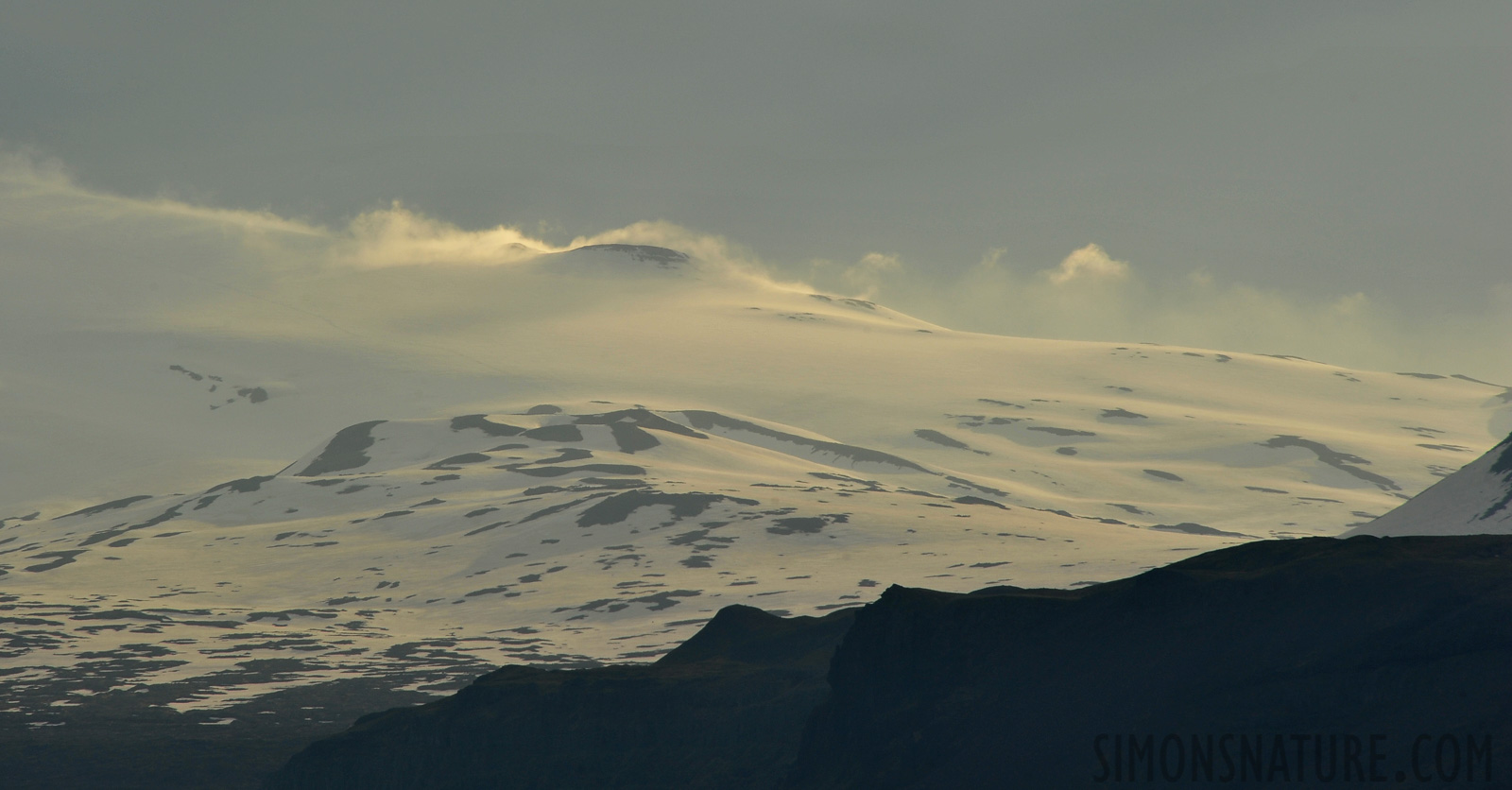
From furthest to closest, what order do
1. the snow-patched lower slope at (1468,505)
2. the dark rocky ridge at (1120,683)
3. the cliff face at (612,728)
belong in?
the snow-patched lower slope at (1468,505), the cliff face at (612,728), the dark rocky ridge at (1120,683)

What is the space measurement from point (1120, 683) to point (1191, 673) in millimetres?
4295

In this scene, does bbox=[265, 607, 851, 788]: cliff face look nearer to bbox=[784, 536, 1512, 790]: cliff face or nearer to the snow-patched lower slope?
bbox=[784, 536, 1512, 790]: cliff face

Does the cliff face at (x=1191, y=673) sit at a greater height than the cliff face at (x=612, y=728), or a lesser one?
greater

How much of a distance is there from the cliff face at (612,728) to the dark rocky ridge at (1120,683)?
29cm

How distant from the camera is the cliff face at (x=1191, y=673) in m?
73.8

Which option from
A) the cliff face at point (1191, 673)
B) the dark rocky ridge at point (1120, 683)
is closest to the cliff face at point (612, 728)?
the dark rocky ridge at point (1120, 683)

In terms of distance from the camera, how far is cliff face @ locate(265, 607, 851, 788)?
118 metres

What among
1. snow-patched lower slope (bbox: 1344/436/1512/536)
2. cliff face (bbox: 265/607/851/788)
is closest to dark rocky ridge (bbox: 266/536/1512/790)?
cliff face (bbox: 265/607/851/788)

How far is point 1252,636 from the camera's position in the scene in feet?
270

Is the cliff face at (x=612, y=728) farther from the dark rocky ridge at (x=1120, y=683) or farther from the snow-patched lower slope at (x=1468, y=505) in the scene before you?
the snow-patched lower slope at (x=1468, y=505)

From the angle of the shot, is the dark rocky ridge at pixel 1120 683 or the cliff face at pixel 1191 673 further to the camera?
the dark rocky ridge at pixel 1120 683

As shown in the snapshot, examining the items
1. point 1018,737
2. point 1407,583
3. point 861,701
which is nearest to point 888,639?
point 861,701

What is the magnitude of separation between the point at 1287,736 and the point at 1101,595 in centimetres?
1740

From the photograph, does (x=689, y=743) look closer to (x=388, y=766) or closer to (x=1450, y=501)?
(x=388, y=766)
